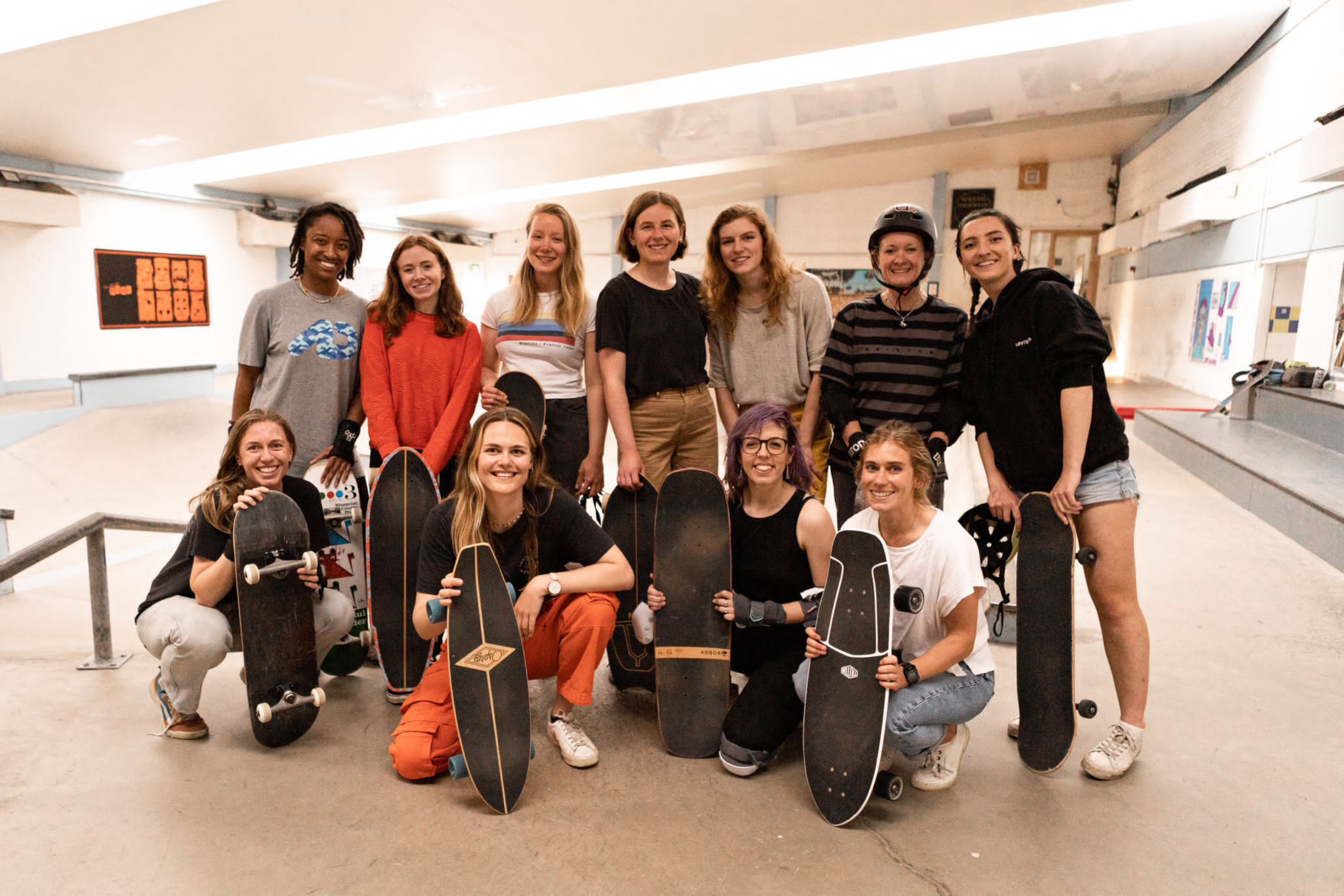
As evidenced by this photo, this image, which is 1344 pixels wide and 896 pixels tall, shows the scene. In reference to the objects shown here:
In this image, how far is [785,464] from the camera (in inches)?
77.7

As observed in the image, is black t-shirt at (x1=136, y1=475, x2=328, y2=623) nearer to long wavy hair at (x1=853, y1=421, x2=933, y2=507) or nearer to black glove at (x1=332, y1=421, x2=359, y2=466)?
black glove at (x1=332, y1=421, x2=359, y2=466)

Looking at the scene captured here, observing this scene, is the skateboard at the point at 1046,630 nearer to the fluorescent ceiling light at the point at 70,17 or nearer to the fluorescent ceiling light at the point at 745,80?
the fluorescent ceiling light at the point at 70,17

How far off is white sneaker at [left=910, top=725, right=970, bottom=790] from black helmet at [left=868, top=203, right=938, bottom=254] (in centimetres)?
123

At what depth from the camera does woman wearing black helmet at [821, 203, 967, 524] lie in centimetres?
207

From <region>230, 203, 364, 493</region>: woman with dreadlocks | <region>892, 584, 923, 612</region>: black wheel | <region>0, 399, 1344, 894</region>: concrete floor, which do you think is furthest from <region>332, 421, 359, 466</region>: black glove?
<region>892, 584, 923, 612</region>: black wheel

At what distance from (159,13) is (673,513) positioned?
198 inches

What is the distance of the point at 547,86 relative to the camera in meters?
6.60

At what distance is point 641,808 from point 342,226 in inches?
72.8

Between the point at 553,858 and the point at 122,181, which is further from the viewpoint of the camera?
the point at 122,181

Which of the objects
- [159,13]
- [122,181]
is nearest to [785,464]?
[159,13]

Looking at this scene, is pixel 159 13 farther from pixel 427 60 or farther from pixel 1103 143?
pixel 1103 143

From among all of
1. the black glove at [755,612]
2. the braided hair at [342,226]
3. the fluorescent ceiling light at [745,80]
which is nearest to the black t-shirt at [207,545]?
the braided hair at [342,226]

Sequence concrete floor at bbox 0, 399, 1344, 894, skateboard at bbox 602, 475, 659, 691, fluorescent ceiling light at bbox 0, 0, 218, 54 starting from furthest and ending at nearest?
fluorescent ceiling light at bbox 0, 0, 218, 54 → skateboard at bbox 602, 475, 659, 691 → concrete floor at bbox 0, 399, 1344, 894

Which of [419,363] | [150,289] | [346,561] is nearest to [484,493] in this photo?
[419,363]
